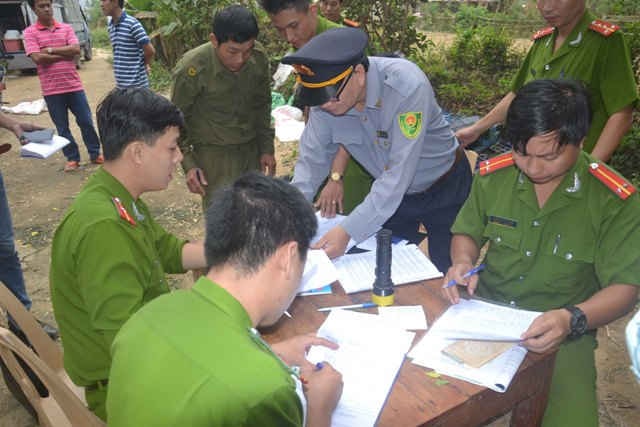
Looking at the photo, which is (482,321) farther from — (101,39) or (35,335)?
(101,39)

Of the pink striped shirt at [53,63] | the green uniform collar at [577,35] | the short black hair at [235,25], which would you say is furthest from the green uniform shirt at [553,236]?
the pink striped shirt at [53,63]

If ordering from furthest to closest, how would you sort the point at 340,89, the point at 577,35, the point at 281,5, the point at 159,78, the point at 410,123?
the point at 159,78 < the point at 281,5 < the point at 577,35 < the point at 410,123 < the point at 340,89

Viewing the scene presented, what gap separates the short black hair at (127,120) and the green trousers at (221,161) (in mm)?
1673

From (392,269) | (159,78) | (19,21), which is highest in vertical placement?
(392,269)

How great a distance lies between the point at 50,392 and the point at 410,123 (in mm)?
1708

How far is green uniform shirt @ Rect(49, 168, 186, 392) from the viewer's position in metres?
1.58

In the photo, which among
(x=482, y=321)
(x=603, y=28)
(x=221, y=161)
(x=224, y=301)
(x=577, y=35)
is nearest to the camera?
(x=224, y=301)

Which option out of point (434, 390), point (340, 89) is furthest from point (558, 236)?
point (340, 89)

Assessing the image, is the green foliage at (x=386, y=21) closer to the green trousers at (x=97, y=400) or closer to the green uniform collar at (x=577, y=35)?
the green uniform collar at (x=577, y=35)

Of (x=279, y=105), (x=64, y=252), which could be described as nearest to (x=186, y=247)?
(x=64, y=252)

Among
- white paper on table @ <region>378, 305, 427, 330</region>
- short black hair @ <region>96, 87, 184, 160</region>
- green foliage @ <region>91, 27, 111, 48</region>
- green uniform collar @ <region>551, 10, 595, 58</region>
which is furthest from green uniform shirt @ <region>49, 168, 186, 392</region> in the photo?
green foliage @ <region>91, 27, 111, 48</region>

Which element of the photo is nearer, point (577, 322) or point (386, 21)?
point (577, 322)

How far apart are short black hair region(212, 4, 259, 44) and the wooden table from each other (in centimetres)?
178

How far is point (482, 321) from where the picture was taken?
65.3 inches
